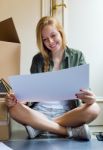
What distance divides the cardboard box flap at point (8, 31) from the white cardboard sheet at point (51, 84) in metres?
0.40

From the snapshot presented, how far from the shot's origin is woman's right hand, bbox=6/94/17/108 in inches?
46.1

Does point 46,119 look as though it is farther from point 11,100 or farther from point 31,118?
point 11,100

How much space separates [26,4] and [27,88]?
1113mm

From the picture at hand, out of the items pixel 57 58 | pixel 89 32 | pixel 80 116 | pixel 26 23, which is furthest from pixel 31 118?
pixel 89 32

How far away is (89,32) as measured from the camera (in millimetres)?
2146

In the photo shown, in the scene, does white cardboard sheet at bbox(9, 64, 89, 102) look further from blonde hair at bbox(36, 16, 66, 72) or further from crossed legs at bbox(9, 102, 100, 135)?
blonde hair at bbox(36, 16, 66, 72)

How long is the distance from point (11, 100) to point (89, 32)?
3.75 feet

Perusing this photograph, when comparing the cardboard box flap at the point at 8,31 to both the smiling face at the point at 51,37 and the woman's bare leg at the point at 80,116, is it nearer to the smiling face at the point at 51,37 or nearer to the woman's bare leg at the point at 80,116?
the smiling face at the point at 51,37

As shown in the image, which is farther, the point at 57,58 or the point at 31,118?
the point at 57,58

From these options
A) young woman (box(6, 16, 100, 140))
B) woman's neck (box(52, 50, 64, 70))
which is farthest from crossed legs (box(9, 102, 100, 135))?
woman's neck (box(52, 50, 64, 70))

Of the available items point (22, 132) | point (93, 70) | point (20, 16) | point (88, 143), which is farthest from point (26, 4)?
point (88, 143)

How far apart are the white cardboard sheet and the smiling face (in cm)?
39

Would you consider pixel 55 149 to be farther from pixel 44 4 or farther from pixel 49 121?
pixel 44 4

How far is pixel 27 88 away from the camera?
1098 millimetres
